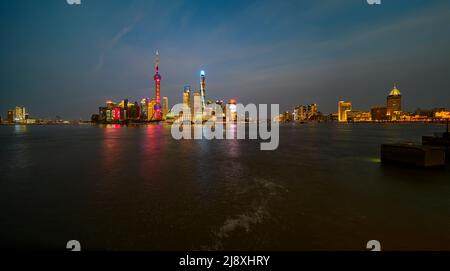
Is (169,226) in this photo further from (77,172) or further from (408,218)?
(77,172)

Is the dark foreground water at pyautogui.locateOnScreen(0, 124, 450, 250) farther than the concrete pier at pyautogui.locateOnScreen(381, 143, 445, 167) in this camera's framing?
No

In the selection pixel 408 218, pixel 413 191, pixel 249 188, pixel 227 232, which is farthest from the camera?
pixel 249 188

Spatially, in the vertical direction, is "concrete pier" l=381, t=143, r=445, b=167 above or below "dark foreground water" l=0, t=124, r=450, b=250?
above

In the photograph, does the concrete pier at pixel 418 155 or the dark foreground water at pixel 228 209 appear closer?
the dark foreground water at pixel 228 209

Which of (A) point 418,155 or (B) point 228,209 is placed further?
(A) point 418,155

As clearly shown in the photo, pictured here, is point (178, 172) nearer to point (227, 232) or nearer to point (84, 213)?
point (84, 213)

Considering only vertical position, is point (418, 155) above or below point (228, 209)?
above

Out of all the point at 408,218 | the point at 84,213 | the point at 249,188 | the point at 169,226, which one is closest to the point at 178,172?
the point at 249,188

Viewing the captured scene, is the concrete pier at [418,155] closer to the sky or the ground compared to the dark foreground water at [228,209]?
closer to the sky

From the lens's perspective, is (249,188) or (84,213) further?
(249,188)
